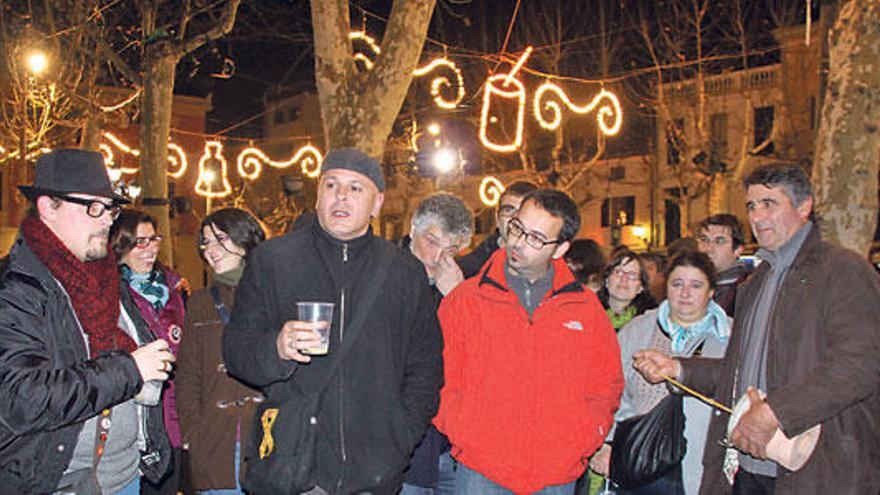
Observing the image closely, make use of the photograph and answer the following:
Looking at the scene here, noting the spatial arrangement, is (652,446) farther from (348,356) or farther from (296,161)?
(296,161)

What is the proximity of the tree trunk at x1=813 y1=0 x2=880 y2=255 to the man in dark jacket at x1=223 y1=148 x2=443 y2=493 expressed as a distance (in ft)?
17.5

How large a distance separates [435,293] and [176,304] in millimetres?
1811

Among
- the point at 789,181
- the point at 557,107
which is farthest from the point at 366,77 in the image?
the point at 557,107

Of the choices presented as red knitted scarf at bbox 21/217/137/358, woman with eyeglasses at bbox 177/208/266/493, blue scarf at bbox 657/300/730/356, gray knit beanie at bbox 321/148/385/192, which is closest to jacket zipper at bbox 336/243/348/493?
gray knit beanie at bbox 321/148/385/192

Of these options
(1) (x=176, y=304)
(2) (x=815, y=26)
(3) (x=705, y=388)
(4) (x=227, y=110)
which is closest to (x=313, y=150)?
(1) (x=176, y=304)

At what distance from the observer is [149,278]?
5195 millimetres

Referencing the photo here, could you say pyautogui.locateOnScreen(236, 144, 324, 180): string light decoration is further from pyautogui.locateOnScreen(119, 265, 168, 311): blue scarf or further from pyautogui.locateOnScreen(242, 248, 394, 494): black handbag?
pyautogui.locateOnScreen(242, 248, 394, 494): black handbag

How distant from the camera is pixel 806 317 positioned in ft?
12.2

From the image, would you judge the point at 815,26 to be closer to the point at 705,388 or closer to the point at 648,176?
the point at 648,176

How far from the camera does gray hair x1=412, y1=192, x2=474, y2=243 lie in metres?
4.80

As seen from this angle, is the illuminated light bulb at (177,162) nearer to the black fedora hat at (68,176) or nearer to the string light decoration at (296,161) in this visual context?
the string light decoration at (296,161)

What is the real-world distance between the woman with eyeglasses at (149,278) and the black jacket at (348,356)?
157 centimetres

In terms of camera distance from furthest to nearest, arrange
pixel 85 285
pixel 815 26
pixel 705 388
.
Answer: pixel 815 26 → pixel 705 388 → pixel 85 285

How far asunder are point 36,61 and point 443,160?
7685 millimetres
